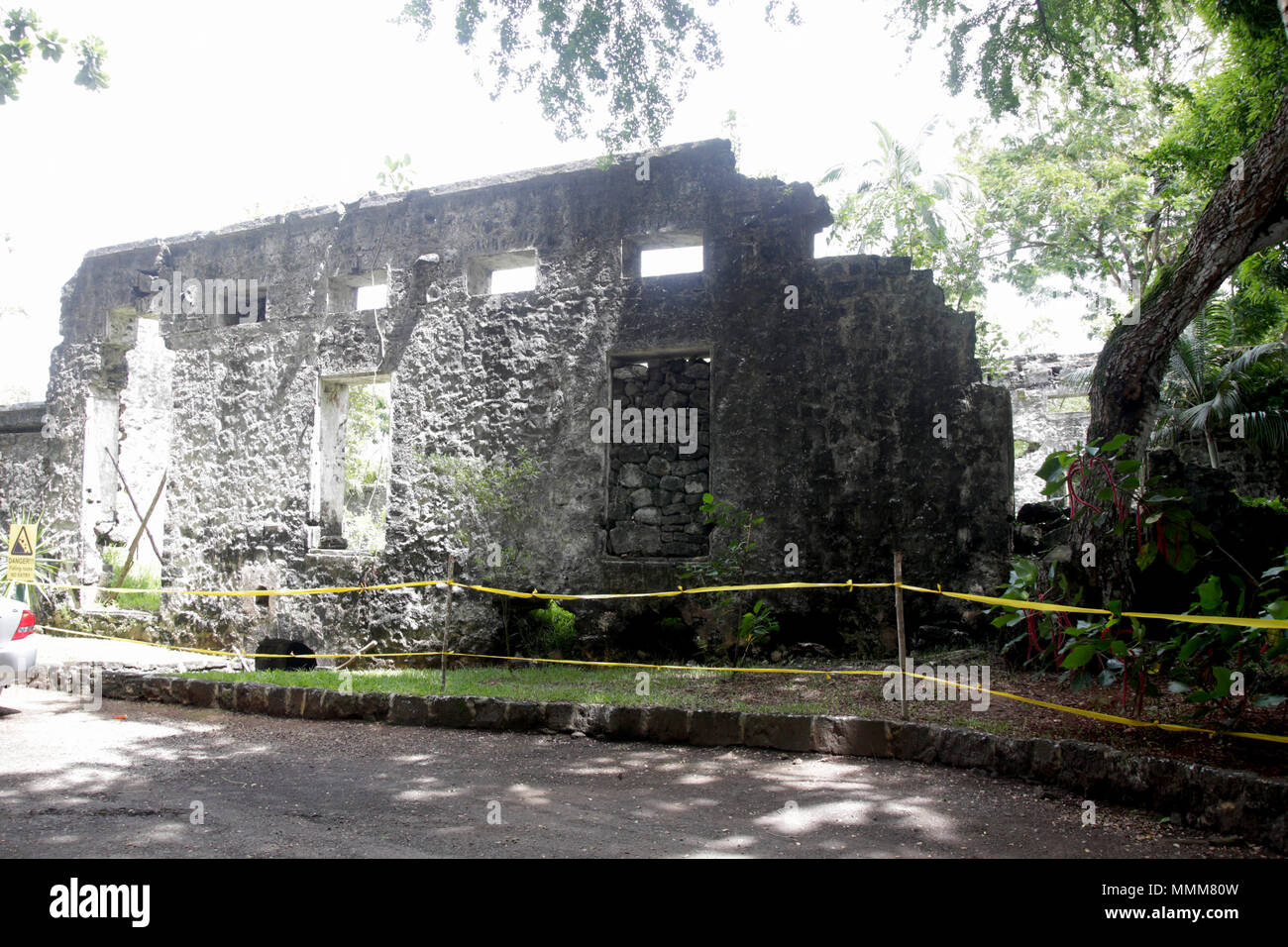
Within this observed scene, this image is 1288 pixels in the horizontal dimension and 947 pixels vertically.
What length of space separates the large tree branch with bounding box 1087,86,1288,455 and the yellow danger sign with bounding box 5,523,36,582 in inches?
382

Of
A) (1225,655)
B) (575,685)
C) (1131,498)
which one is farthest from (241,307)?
(1225,655)

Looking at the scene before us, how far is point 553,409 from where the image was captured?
8641mm

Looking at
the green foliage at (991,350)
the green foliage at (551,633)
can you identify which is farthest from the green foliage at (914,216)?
the green foliage at (551,633)

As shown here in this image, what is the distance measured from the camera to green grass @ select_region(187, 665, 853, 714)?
5.82m

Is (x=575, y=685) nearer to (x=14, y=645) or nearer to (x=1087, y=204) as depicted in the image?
(x=14, y=645)

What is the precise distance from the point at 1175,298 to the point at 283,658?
865 centimetres

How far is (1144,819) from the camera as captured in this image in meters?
3.78

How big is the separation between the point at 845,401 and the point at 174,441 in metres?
7.57

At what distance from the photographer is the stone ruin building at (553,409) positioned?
24.9ft

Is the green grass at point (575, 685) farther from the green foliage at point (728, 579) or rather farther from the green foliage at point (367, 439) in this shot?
the green foliage at point (367, 439)

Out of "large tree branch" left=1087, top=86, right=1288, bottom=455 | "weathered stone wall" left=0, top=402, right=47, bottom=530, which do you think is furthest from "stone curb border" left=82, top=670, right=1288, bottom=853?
"weathered stone wall" left=0, top=402, right=47, bottom=530

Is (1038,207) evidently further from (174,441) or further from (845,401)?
(174,441)

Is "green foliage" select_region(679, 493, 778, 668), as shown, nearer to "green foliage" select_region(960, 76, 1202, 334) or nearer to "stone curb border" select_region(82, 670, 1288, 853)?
"stone curb border" select_region(82, 670, 1288, 853)

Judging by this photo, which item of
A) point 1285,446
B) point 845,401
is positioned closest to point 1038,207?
point 1285,446
